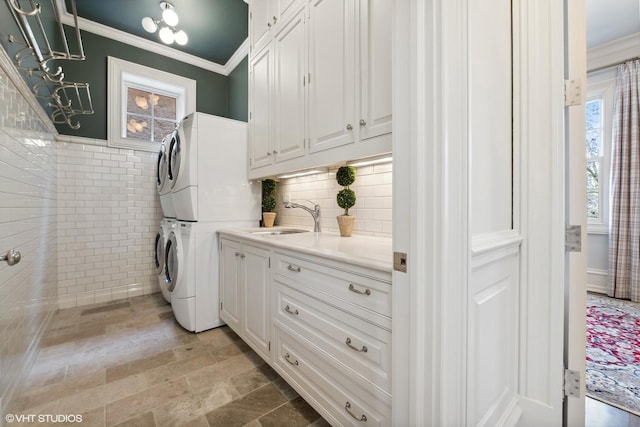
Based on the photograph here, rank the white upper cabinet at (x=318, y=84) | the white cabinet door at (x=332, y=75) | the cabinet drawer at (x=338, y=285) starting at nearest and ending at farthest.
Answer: the cabinet drawer at (x=338, y=285) → the white upper cabinet at (x=318, y=84) → the white cabinet door at (x=332, y=75)

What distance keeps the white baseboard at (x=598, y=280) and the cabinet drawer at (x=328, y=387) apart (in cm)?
380

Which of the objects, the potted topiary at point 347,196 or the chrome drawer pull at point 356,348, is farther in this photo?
the potted topiary at point 347,196

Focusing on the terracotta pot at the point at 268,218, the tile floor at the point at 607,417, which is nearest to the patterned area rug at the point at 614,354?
the tile floor at the point at 607,417

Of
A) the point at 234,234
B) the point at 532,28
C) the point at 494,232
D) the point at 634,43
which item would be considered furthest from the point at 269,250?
the point at 634,43

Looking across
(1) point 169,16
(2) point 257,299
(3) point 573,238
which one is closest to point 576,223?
(3) point 573,238

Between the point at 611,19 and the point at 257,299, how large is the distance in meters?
4.20

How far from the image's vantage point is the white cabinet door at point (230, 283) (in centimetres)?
201

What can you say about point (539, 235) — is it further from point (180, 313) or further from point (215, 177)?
point (180, 313)

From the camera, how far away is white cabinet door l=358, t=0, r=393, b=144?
131cm

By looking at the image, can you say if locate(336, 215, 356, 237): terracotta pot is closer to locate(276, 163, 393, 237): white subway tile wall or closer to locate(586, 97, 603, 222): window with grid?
locate(276, 163, 393, 237): white subway tile wall

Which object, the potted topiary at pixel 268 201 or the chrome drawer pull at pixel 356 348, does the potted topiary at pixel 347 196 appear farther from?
the potted topiary at pixel 268 201

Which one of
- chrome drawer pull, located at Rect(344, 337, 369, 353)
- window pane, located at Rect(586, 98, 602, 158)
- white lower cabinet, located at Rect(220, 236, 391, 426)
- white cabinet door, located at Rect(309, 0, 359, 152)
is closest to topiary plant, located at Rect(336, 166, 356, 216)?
white cabinet door, located at Rect(309, 0, 359, 152)

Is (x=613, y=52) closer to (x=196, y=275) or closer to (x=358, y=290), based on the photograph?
(x=358, y=290)

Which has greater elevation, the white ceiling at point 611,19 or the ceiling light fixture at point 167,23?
the white ceiling at point 611,19
